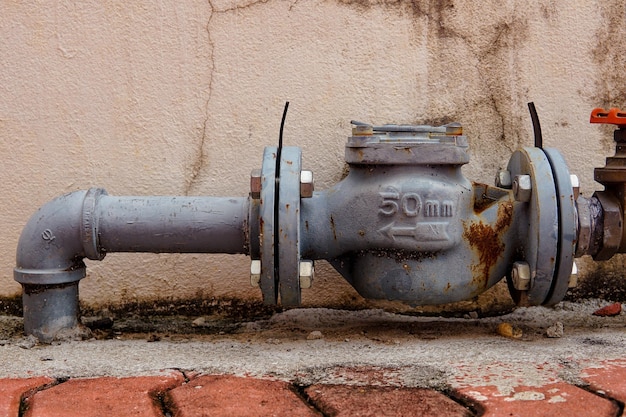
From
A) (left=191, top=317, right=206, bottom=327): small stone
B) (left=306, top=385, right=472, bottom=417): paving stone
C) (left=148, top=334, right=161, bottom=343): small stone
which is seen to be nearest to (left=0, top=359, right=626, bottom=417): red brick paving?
(left=306, top=385, right=472, bottom=417): paving stone

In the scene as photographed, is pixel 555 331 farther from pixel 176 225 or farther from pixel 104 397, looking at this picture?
pixel 104 397

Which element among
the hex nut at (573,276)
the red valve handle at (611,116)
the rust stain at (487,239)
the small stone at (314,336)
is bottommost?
the small stone at (314,336)

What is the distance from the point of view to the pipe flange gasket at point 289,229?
138 cm

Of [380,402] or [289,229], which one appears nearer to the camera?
[380,402]

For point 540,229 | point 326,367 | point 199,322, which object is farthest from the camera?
point 199,322

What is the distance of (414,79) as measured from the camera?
179cm

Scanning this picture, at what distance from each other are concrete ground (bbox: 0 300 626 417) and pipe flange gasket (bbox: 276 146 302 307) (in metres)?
→ 0.15

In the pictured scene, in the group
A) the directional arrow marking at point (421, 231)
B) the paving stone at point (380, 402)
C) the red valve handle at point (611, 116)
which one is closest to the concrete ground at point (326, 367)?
the paving stone at point (380, 402)

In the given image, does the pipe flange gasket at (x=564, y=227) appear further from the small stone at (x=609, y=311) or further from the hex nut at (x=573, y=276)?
the small stone at (x=609, y=311)

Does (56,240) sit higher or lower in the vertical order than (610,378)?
higher

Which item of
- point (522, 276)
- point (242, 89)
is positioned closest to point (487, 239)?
point (522, 276)

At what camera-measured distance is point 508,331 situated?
160 cm

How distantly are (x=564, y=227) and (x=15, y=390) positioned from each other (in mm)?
1046

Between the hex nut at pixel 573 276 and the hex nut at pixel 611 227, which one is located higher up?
the hex nut at pixel 611 227
